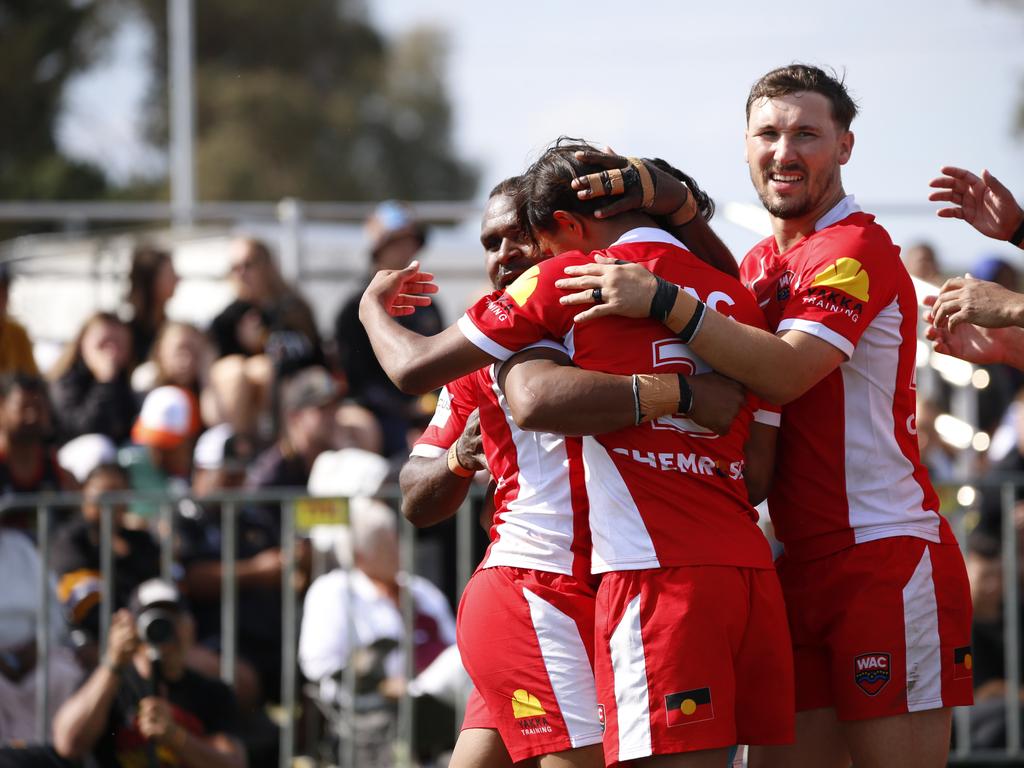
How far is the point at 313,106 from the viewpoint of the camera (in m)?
47.3

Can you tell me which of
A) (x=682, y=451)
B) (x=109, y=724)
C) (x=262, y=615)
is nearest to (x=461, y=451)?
(x=682, y=451)

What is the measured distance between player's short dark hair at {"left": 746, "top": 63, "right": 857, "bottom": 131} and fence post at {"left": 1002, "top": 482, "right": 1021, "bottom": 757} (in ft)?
12.0

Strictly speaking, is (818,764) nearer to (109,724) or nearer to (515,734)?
(515,734)

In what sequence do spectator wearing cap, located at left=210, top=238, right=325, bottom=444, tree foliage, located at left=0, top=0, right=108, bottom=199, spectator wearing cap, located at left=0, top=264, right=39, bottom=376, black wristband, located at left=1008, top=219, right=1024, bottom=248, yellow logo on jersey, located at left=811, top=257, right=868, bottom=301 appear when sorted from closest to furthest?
1. yellow logo on jersey, located at left=811, top=257, right=868, bottom=301
2. black wristband, located at left=1008, top=219, right=1024, bottom=248
3. spectator wearing cap, located at left=0, top=264, right=39, bottom=376
4. spectator wearing cap, located at left=210, top=238, right=325, bottom=444
5. tree foliage, located at left=0, top=0, right=108, bottom=199

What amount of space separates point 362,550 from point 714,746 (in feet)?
13.5

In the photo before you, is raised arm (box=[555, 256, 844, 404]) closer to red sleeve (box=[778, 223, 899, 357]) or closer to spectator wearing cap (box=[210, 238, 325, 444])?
red sleeve (box=[778, 223, 899, 357])

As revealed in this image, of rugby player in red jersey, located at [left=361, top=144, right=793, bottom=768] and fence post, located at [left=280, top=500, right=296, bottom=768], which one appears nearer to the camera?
rugby player in red jersey, located at [left=361, top=144, right=793, bottom=768]

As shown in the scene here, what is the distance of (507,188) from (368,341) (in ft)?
15.3

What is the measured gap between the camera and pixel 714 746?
344cm

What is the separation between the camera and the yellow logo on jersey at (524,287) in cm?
357

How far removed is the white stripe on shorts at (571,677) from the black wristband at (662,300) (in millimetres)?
805

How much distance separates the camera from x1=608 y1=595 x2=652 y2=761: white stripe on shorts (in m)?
3.44

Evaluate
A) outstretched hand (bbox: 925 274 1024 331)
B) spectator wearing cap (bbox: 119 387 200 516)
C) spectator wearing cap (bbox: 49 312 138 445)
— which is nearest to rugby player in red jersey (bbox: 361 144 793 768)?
outstretched hand (bbox: 925 274 1024 331)

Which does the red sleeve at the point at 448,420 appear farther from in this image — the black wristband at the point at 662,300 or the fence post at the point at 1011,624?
the fence post at the point at 1011,624
